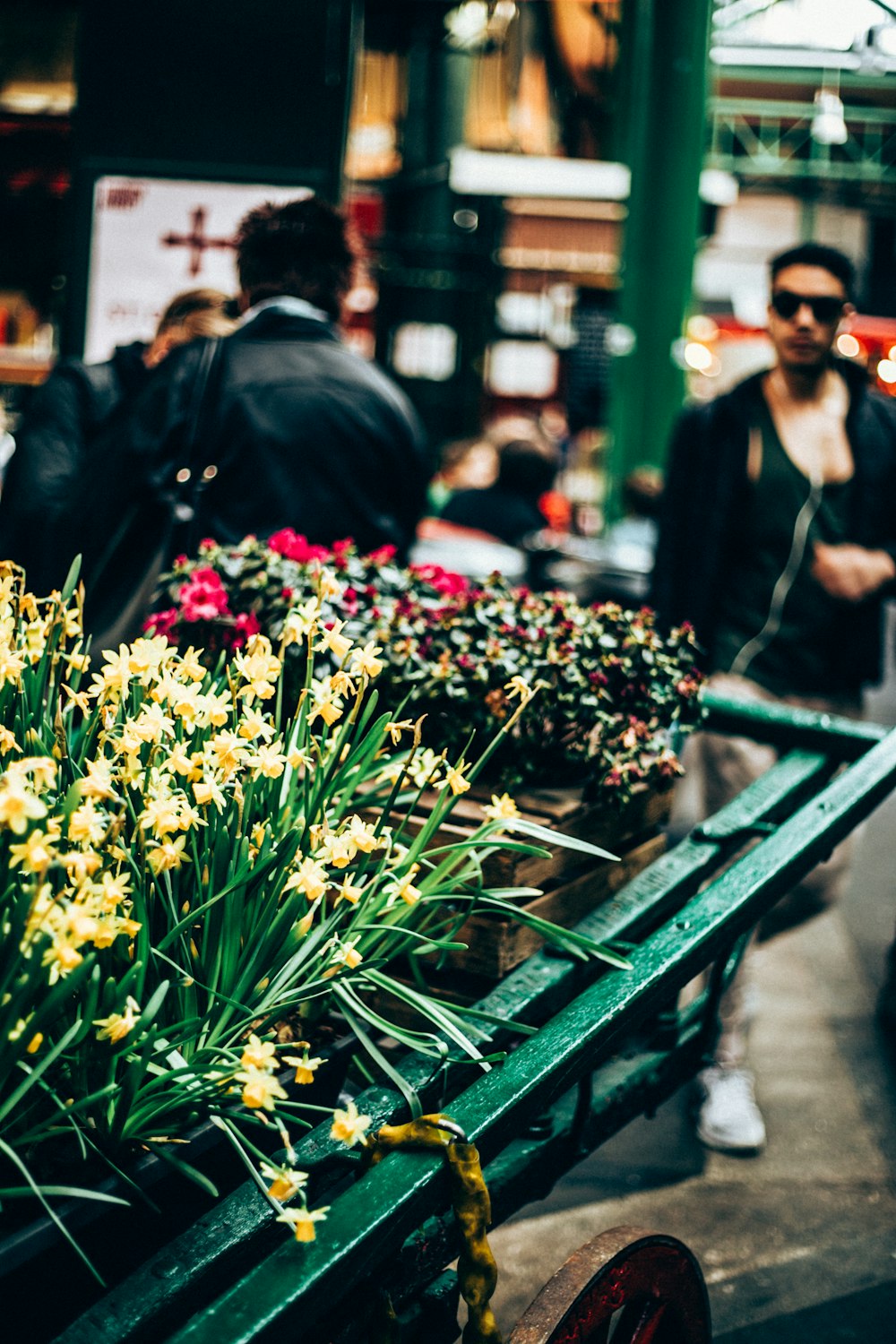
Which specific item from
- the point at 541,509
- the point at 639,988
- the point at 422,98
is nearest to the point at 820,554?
the point at 639,988

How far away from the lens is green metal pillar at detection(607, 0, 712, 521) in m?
7.78

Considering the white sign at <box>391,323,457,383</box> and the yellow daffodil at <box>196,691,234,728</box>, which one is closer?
the yellow daffodil at <box>196,691,234,728</box>

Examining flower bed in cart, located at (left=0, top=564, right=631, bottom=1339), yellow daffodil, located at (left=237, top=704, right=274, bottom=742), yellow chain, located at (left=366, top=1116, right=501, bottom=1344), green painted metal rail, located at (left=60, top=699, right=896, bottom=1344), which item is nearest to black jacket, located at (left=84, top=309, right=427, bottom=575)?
green painted metal rail, located at (left=60, top=699, right=896, bottom=1344)

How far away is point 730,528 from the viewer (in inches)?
152

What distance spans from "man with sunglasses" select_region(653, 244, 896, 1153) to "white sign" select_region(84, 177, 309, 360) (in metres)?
1.69

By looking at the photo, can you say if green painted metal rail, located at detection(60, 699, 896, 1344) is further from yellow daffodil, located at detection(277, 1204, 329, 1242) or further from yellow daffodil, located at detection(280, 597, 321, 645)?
yellow daffodil, located at detection(280, 597, 321, 645)

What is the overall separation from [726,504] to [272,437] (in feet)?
4.58

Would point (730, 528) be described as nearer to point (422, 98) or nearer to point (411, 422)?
point (411, 422)

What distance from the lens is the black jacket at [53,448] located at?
3191 millimetres

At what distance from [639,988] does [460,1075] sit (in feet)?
1.05

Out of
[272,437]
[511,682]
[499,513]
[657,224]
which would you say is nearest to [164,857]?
[511,682]

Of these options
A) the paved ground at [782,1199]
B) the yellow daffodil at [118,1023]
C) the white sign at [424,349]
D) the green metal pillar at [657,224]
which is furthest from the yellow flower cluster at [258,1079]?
the white sign at [424,349]

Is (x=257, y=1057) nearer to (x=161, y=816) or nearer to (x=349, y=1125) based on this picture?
(x=349, y=1125)

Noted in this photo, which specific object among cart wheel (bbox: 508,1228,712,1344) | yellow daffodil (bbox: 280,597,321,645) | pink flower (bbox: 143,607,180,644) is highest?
yellow daffodil (bbox: 280,597,321,645)
